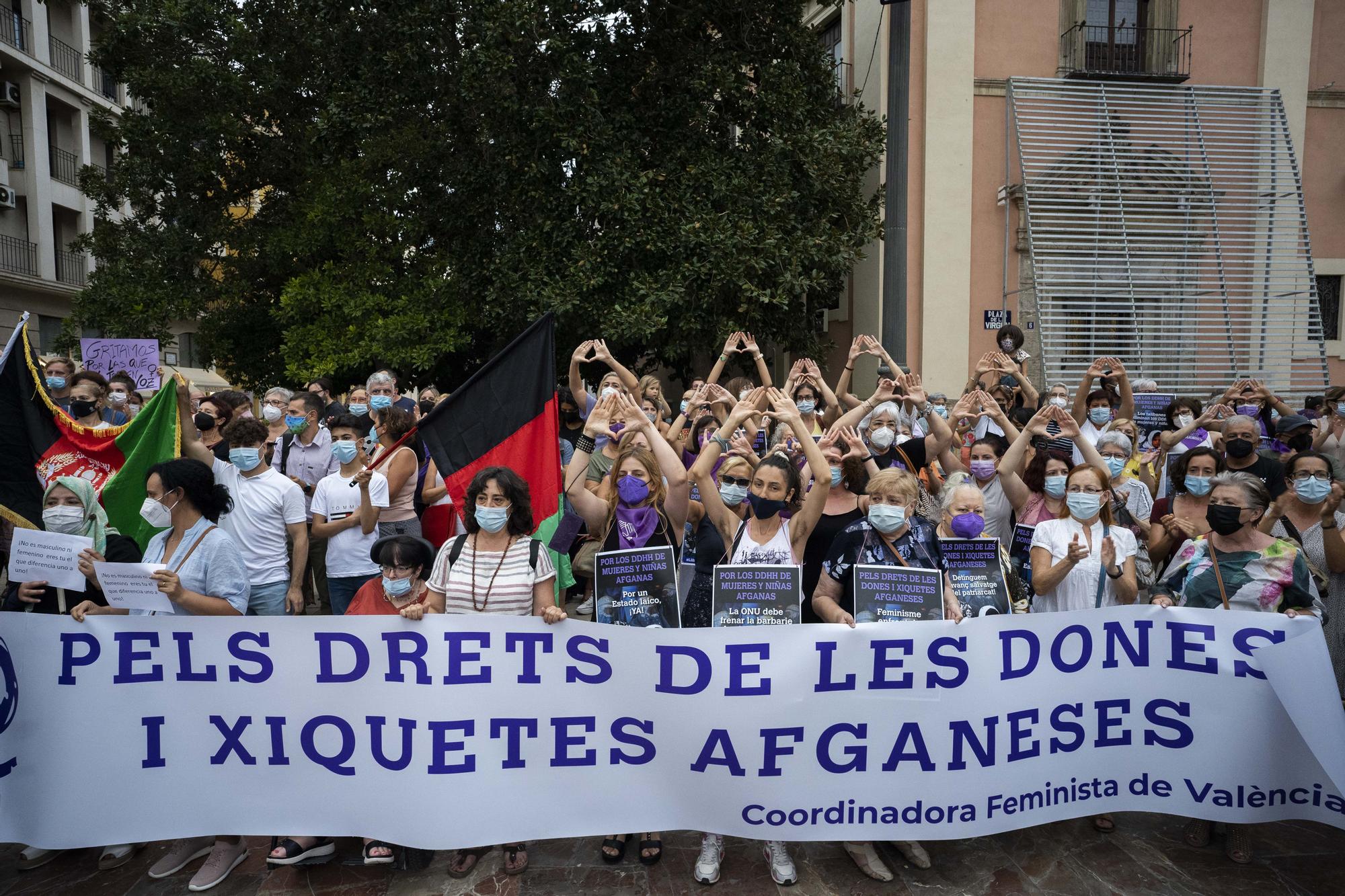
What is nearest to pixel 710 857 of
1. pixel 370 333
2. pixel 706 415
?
pixel 706 415

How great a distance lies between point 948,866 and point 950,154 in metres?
14.6

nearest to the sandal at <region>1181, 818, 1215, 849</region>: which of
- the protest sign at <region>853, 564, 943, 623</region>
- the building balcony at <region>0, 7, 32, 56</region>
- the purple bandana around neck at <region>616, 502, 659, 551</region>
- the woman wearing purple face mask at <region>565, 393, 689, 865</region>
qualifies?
the protest sign at <region>853, 564, 943, 623</region>

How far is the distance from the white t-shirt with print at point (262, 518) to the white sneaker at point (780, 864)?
2.99m

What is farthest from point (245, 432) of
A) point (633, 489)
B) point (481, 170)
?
point (481, 170)

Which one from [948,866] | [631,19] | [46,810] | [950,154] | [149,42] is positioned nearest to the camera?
[46,810]

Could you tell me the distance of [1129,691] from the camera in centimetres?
386

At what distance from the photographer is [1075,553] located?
13.5 feet

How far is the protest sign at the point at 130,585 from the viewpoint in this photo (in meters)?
3.58

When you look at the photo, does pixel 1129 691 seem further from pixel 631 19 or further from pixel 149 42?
pixel 149 42

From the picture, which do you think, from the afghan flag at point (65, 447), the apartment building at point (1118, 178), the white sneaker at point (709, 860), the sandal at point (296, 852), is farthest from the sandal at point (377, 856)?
the apartment building at point (1118, 178)

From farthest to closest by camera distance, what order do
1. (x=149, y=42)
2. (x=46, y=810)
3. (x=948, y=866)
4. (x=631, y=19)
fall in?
(x=149, y=42)
(x=631, y=19)
(x=948, y=866)
(x=46, y=810)

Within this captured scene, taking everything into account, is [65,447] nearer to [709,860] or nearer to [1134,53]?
[709,860]

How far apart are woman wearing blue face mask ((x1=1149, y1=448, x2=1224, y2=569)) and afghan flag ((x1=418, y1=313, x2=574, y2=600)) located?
136 inches

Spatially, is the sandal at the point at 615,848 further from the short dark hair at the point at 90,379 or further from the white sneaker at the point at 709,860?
the short dark hair at the point at 90,379
